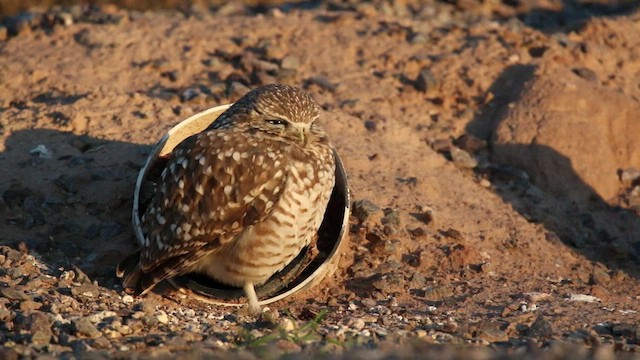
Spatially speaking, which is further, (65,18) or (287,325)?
(65,18)

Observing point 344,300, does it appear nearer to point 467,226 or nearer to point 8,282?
point 467,226

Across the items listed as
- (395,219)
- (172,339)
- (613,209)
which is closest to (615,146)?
(613,209)

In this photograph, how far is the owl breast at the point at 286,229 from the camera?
6.56 meters

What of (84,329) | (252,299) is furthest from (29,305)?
(252,299)

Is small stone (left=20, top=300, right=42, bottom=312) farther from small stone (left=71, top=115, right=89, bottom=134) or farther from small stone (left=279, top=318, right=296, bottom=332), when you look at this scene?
small stone (left=71, top=115, right=89, bottom=134)

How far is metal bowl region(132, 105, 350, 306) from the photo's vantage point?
23.1 feet

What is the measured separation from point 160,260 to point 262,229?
698 millimetres

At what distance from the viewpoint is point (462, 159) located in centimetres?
884

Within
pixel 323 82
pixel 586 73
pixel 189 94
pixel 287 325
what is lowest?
pixel 287 325

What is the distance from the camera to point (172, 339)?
5.60 m

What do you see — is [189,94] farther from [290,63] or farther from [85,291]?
[85,291]

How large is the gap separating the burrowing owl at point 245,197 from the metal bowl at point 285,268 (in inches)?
10.6

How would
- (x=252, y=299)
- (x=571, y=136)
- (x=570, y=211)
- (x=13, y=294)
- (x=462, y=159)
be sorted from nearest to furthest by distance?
(x=13, y=294), (x=252, y=299), (x=570, y=211), (x=462, y=159), (x=571, y=136)

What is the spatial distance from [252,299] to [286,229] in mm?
565
